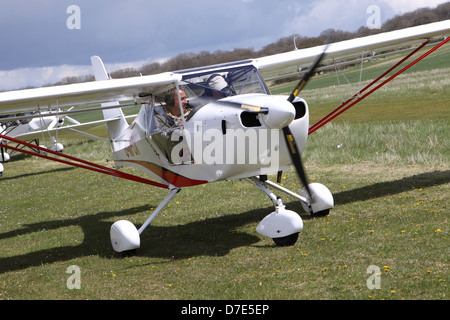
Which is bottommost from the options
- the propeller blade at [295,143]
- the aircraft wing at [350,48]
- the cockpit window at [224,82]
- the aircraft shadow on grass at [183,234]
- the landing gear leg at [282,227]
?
the aircraft shadow on grass at [183,234]

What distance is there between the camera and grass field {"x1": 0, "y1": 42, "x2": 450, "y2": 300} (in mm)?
6367

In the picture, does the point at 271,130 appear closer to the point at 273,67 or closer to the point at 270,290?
the point at 270,290

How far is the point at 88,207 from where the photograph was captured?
43.6 feet

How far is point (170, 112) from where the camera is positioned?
27.7 feet

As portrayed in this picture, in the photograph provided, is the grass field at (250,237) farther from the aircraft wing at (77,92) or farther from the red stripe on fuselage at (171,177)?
the aircraft wing at (77,92)

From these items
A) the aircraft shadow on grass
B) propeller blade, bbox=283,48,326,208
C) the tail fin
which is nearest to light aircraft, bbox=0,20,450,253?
propeller blade, bbox=283,48,326,208

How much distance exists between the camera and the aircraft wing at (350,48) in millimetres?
9743

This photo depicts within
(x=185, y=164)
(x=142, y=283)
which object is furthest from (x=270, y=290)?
Result: (x=185, y=164)

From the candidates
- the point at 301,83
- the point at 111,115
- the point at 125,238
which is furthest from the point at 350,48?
the point at 111,115

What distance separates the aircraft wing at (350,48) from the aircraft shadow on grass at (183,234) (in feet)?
9.37

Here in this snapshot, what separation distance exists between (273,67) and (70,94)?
3.73 m

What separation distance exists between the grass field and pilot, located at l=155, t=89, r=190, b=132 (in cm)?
206

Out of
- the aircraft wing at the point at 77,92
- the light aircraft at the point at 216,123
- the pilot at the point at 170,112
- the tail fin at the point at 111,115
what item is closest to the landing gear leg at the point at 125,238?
the light aircraft at the point at 216,123

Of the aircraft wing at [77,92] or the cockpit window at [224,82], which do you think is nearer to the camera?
the cockpit window at [224,82]
